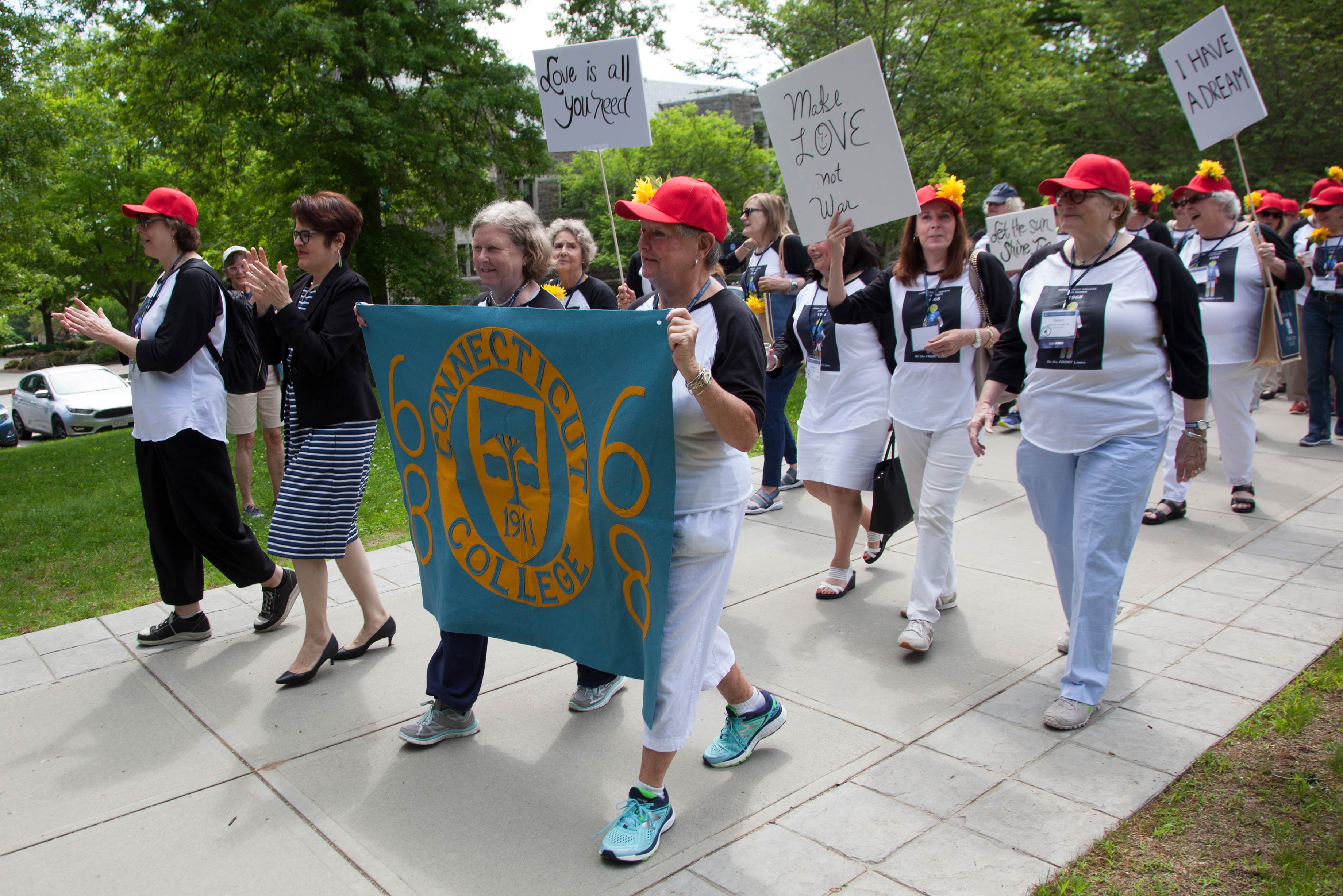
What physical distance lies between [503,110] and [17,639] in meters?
16.0

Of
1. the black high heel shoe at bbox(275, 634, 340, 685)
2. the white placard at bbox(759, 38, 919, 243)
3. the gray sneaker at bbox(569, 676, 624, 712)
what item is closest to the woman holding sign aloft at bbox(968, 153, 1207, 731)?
the white placard at bbox(759, 38, 919, 243)

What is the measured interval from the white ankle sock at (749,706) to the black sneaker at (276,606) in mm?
2677

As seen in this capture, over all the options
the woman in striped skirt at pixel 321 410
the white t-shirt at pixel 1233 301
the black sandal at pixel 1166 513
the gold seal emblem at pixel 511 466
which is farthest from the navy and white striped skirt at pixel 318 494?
the white t-shirt at pixel 1233 301

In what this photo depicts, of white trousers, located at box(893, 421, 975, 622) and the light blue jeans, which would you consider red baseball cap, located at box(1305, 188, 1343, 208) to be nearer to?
white trousers, located at box(893, 421, 975, 622)

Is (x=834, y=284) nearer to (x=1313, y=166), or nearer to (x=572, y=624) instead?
(x=572, y=624)

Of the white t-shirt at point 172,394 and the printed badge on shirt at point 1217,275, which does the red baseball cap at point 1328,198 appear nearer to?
the printed badge on shirt at point 1217,275

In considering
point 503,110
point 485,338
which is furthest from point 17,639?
point 503,110

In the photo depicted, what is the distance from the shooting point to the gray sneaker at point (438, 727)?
151 inches

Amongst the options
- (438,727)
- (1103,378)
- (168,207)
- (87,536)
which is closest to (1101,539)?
(1103,378)

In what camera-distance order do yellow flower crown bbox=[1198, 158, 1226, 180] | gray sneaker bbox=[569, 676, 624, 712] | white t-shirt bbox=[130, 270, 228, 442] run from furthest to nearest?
1. yellow flower crown bbox=[1198, 158, 1226, 180]
2. white t-shirt bbox=[130, 270, 228, 442]
3. gray sneaker bbox=[569, 676, 624, 712]

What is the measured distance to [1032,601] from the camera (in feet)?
17.1

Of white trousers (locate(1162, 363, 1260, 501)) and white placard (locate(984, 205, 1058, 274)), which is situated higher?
white placard (locate(984, 205, 1058, 274))

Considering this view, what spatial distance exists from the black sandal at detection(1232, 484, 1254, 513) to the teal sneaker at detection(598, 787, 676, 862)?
5.30 m

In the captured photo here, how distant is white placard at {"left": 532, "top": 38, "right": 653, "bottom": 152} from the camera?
19.5 ft
